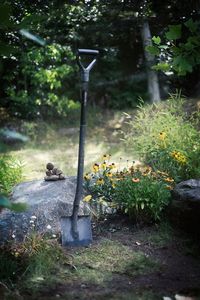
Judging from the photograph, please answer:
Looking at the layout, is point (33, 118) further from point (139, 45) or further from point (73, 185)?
point (73, 185)

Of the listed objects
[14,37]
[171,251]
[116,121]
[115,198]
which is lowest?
[171,251]

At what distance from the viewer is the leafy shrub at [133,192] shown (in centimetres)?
407

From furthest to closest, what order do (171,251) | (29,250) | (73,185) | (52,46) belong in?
(52,46) < (73,185) < (171,251) < (29,250)

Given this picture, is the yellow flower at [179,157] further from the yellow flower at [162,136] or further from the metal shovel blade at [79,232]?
the metal shovel blade at [79,232]

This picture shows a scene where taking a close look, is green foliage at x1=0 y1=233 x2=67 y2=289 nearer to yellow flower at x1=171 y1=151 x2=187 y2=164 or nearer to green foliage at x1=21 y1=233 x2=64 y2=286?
green foliage at x1=21 y1=233 x2=64 y2=286

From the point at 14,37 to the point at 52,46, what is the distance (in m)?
2.15

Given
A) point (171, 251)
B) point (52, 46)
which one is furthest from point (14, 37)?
point (171, 251)

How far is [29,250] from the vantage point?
3.50 meters

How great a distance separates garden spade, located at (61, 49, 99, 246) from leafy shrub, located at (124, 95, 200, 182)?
134cm

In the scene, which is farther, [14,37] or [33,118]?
[33,118]

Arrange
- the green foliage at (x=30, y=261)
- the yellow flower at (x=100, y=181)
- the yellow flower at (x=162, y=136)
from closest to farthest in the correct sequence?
the green foliage at (x=30, y=261) < the yellow flower at (x=100, y=181) < the yellow flower at (x=162, y=136)

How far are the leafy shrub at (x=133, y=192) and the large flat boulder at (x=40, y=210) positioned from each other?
9.5 inches

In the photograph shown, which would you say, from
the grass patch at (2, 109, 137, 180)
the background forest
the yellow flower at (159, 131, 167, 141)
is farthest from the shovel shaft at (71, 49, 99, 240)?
the grass patch at (2, 109, 137, 180)

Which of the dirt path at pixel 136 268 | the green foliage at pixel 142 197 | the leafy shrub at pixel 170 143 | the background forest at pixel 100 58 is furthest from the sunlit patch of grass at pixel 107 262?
the background forest at pixel 100 58
